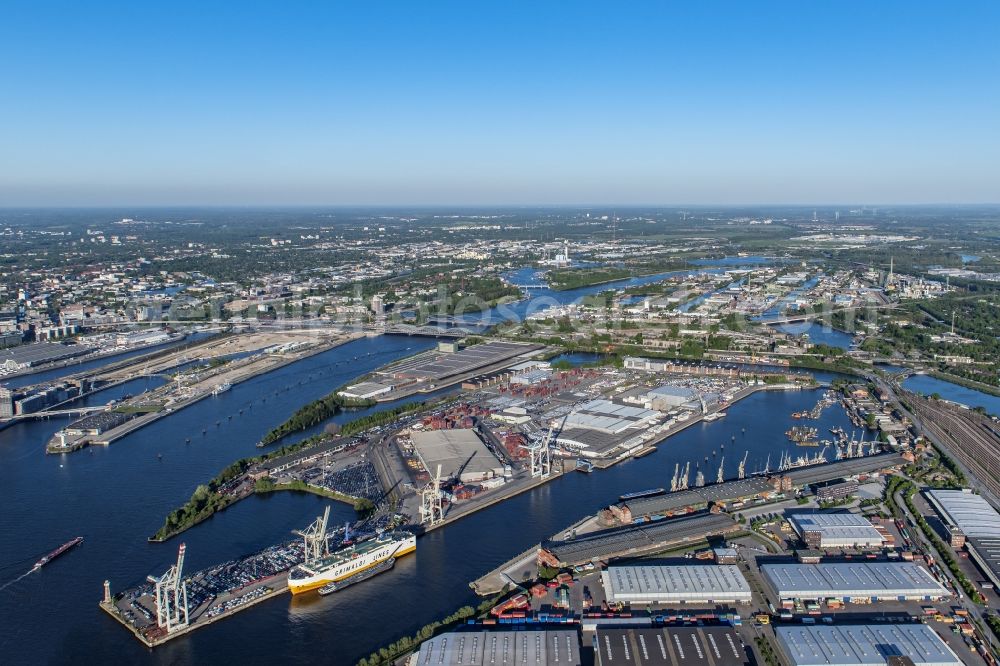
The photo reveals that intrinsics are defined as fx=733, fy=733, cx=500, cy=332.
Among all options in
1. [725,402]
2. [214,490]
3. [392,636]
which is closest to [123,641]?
[392,636]

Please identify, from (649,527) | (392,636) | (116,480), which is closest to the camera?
(392,636)

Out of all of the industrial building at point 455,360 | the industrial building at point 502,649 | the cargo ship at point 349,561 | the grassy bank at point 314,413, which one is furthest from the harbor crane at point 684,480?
the industrial building at point 455,360

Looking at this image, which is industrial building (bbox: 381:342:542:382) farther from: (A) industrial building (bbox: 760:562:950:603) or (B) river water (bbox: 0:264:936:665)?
(A) industrial building (bbox: 760:562:950:603)

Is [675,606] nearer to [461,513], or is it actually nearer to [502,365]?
[461,513]

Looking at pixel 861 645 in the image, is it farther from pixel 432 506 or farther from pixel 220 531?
pixel 220 531

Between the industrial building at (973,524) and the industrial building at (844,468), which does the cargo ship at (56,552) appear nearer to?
the industrial building at (844,468)

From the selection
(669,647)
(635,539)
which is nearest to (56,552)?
(635,539)

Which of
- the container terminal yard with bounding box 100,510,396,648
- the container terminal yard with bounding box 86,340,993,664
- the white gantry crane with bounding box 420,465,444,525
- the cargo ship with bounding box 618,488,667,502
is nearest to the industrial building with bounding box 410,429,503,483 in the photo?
the container terminal yard with bounding box 86,340,993,664
